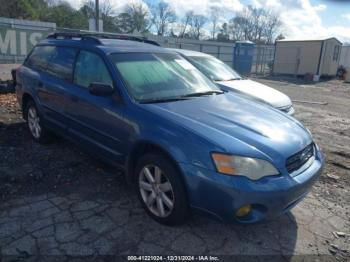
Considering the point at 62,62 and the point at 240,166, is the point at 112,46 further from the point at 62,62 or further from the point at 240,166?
the point at 240,166

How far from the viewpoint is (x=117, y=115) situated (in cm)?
337

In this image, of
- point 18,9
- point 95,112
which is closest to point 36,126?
Answer: point 95,112

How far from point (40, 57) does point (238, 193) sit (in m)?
4.00

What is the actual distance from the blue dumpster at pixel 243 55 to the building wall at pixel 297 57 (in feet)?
6.08

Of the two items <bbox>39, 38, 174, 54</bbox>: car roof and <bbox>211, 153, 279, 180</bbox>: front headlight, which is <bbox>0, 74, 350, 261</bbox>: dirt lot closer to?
<bbox>211, 153, 279, 180</bbox>: front headlight

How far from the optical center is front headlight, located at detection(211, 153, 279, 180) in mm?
2580

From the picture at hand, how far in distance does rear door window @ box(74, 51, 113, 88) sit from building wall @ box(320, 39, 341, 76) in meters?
19.7

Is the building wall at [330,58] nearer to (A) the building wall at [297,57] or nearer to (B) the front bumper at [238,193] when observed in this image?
(A) the building wall at [297,57]

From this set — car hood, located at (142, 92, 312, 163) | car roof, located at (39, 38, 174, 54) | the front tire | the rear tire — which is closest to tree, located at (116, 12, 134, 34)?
the rear tire

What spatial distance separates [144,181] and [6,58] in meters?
16.2

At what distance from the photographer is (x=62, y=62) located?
4.46 metres

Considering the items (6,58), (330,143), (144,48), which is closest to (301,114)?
(330,143)

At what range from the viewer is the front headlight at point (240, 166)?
258 cm

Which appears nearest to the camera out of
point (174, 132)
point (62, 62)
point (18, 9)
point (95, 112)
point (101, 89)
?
point (174, 132)
